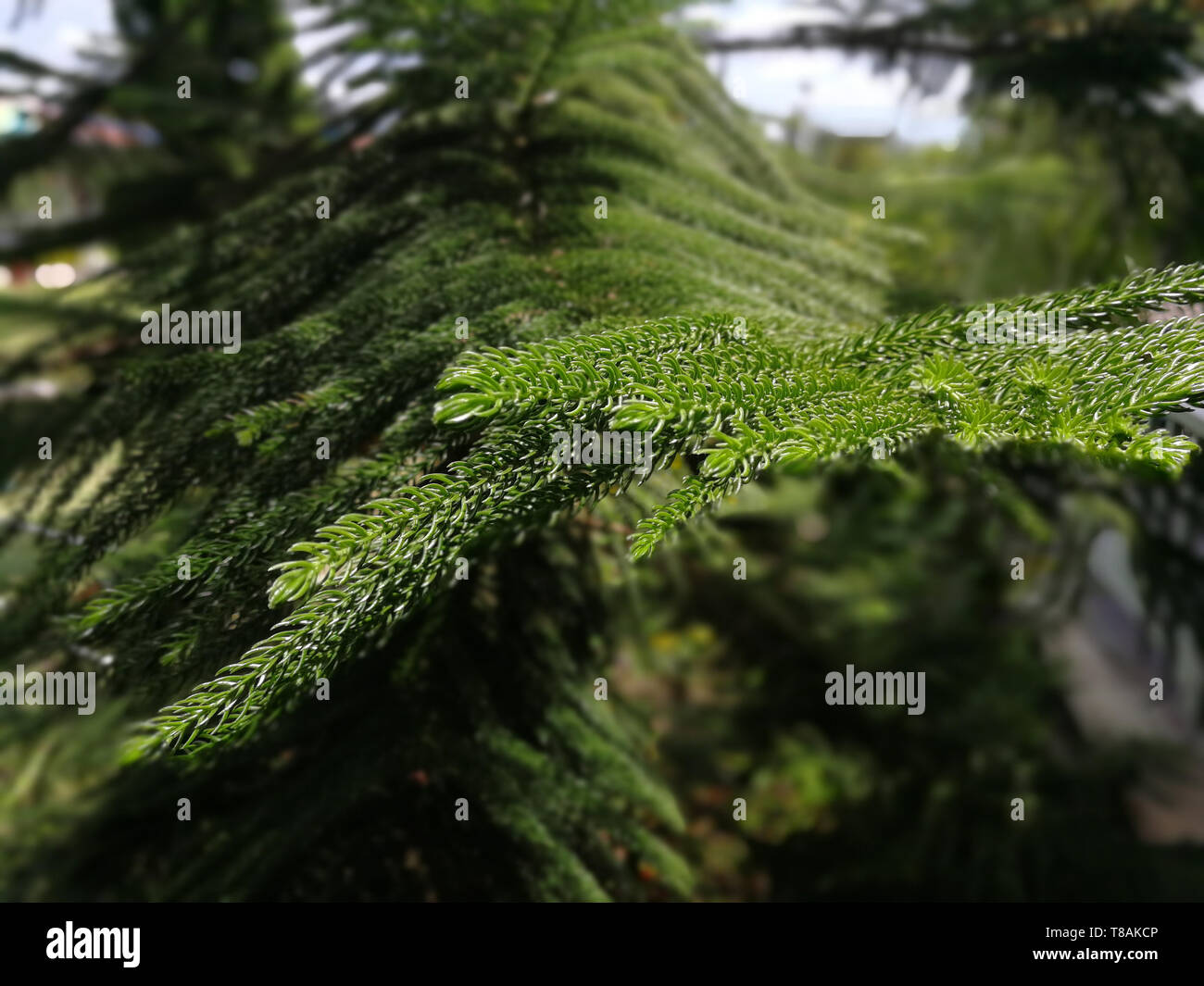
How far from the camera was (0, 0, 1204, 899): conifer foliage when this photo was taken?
498 millimetres

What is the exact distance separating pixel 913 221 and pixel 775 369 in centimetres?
234

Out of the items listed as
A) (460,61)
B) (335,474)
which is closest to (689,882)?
(335,474)

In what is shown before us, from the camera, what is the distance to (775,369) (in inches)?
22.0

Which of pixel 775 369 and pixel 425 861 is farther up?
pixel 775 369

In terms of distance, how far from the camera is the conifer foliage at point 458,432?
1.63ft

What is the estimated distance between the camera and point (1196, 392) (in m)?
0.48

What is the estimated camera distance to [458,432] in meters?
0.61

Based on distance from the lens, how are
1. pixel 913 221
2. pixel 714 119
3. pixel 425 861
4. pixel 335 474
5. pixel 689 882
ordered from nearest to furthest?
pixel 335 474
pixel 425 861
pixel 689 882
pixel 714 119
pixel 913 221

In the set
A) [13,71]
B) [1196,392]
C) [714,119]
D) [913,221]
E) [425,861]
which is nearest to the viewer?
[1196,392]

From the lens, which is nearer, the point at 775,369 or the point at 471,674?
the point at 775,369

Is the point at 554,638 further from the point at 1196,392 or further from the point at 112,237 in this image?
the point at 112,237

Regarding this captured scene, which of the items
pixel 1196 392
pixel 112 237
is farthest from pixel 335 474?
pixel 112 237

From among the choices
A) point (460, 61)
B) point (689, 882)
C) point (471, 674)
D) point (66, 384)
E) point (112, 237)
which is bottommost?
point (689, 882)

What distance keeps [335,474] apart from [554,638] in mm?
449
